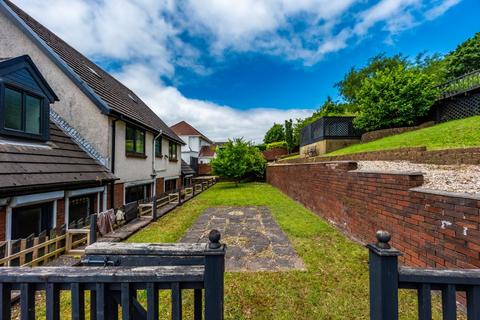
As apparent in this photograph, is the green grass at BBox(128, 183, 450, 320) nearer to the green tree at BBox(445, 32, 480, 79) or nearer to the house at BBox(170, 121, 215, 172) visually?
the house at BBox(170, 121, 215, 172)

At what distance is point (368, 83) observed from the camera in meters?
13.2

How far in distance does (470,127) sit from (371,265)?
9.17 metres

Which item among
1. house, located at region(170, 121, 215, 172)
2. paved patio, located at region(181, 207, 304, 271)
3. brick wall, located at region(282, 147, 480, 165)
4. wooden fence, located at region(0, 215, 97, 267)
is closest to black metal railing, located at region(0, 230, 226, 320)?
paved patio, located at region(181, 207, 304, 271)

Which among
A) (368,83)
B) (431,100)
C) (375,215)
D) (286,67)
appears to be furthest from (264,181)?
(375,215)

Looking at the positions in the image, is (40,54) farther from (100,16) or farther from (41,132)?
(41,132)

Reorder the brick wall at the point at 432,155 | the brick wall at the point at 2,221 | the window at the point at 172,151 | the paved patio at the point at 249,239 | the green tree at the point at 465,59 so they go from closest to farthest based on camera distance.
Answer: the brick wall at the point at 2,221
the paved patio at the point at 249,239
the brick wall at the point at 432,155
the window at the point at 172,151
the green tree at the point at 465,59

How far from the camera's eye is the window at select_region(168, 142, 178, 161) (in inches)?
558

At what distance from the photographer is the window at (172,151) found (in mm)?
14164

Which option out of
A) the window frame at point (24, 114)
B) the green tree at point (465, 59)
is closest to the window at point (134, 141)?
the window frame at point (24, 114)

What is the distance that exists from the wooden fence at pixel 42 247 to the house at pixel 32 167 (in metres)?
0.54

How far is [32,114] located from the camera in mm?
5621

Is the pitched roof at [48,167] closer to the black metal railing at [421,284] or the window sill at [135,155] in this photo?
the window sill at [135,155]

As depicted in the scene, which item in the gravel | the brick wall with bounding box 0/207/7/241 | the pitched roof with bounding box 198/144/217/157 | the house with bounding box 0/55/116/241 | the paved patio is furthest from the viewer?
the pitched roof with bounding box 198/144/217/157

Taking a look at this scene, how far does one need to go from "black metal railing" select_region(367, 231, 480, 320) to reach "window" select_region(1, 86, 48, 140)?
706cm
